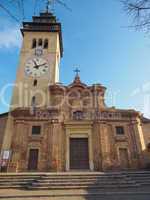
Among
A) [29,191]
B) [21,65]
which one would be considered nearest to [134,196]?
[29,191]

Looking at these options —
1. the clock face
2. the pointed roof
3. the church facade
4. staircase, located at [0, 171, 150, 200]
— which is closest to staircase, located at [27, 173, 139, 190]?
staircase, located at [0, 171, 150, 200]

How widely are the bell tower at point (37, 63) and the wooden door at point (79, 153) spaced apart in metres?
4.85

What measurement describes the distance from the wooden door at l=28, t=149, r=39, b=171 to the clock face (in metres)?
8.83

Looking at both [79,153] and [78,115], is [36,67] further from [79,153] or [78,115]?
[79,153]

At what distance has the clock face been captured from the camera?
21.8m

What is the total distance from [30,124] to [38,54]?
379 inches

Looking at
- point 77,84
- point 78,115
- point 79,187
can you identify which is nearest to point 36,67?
point 77,84

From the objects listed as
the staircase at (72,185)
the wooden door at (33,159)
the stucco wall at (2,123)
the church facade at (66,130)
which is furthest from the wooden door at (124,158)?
the stucco wall at (2,123)

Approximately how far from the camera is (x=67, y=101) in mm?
19188

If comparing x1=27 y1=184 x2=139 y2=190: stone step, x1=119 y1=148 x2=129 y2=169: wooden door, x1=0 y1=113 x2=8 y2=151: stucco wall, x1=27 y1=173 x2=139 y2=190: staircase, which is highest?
x1=0 y1=113 x2=8 y2=151: stucco wall

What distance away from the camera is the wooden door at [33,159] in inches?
606

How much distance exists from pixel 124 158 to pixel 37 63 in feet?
44.5

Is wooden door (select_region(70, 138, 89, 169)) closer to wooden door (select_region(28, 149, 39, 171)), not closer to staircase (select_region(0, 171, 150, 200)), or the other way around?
wooden door (select_region(28, 149, 39, 171))

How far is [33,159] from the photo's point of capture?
1580 cm
